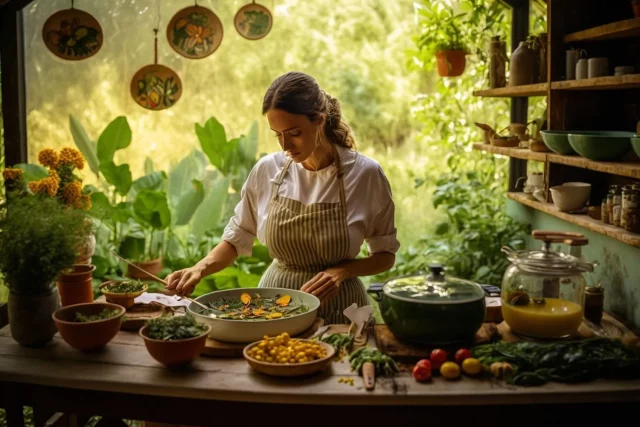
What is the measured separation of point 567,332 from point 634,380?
0.31 metres

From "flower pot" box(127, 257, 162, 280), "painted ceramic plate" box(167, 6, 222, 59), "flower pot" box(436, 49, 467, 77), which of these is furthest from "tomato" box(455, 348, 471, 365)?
"painted ceramic plate" box(167, 6, 222, 59)

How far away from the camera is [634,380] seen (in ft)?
6.45

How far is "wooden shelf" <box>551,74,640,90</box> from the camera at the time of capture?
2.50m

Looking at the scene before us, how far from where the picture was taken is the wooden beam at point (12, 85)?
439cm

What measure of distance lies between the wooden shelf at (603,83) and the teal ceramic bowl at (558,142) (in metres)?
0.21

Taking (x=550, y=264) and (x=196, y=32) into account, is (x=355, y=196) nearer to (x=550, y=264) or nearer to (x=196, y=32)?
(x=550, y=264)

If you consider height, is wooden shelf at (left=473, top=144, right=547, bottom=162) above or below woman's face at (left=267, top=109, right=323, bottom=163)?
below

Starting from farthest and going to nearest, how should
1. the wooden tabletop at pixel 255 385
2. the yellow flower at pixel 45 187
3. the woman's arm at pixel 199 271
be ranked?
the yellow flower at pixel 45 187, the woman's arm at pixel 199 271, the wooden tabletop at pixel 255 385

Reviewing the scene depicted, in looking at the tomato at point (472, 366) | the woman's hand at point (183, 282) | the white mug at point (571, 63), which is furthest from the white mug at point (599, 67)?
the woman's hand at point (183, 282)

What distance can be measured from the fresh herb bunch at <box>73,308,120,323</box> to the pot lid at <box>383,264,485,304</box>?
0.88 m

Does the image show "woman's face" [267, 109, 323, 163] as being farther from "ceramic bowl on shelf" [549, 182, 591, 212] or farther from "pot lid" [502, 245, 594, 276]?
"ceramic bowl on shelf" [549, 182, 591, 212]

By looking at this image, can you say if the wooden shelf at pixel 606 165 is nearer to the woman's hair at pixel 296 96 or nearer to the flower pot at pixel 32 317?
the woman's hair at pixel 296 96

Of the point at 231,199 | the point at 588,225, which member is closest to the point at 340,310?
the point at 588,225

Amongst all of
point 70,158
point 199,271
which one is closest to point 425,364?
point 199,271
